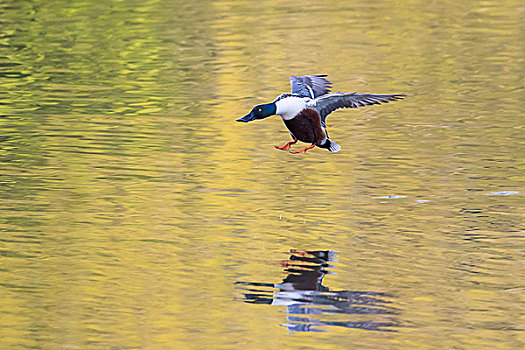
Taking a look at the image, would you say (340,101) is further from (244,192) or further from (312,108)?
(244,192)

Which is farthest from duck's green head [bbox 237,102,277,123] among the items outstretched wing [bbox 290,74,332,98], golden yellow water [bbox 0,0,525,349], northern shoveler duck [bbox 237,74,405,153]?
golden yellow water [bbox 0,0,525,349]

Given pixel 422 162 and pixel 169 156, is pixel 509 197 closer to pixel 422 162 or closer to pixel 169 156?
Result: pixel 422 162

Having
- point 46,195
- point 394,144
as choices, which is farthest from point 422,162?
point 46,195

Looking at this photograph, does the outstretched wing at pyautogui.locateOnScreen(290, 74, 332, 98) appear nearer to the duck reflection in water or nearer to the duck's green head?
the duck's green head

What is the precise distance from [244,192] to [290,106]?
181 centimetres

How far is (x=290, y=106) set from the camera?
24.1ft

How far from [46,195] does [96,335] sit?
3106 mm

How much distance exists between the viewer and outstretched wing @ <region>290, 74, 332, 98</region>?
7887 mm

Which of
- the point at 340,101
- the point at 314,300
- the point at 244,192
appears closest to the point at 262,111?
the point at 340,101

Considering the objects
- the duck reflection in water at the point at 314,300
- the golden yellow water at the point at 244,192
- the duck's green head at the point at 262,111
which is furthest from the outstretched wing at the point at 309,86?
the duck reflection in water at the point at 314,300

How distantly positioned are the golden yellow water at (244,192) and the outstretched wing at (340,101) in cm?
91

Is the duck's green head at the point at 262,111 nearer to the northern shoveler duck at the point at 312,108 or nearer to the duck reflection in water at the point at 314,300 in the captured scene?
the northern shoveler duck at the point at 312,108

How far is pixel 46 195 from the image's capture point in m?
9.02

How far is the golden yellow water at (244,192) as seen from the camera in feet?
20.7
